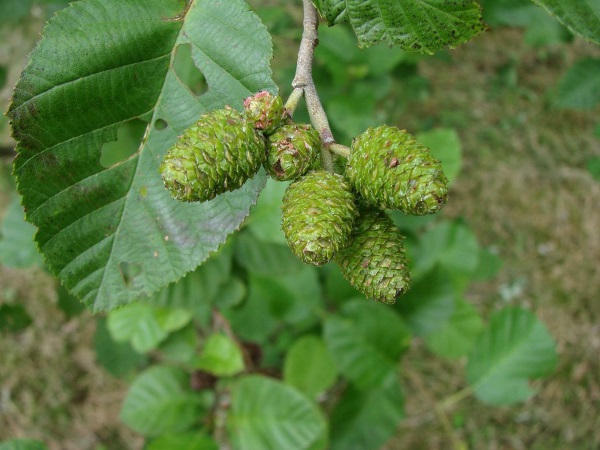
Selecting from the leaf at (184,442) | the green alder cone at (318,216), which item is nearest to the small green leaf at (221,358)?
the leaf at (184,442)

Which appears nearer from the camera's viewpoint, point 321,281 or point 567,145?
point 321,281

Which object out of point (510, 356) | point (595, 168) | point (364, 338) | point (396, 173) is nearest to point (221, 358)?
point (364, 338)

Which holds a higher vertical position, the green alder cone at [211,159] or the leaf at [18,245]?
the green alder cone at [211,159]

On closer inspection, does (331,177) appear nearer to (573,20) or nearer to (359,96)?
(573,20)

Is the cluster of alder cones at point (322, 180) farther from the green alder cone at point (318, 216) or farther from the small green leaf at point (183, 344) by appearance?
the small green leaf at point (183, 344)

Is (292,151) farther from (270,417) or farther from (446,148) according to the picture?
(270,417)

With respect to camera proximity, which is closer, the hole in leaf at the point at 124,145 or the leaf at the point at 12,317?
the hole in leaf at the point at 124,145

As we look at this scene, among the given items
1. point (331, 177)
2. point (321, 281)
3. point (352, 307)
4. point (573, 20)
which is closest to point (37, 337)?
point (321, 281)
